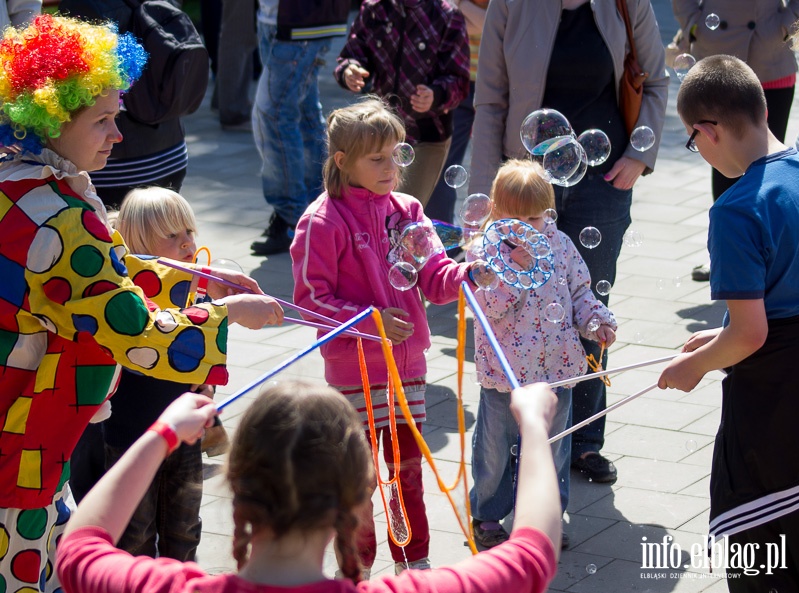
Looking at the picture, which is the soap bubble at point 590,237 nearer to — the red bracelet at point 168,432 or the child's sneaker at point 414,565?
the child's sneaker at point 414,565

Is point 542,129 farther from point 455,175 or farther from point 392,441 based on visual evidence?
point 392,441

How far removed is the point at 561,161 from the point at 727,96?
1.06 metres

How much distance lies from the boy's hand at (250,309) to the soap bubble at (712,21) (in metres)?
3.98

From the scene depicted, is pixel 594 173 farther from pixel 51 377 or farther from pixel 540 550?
pixel 540 550

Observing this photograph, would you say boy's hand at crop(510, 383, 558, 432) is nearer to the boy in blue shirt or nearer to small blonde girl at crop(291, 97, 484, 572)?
the boy in blue shirt

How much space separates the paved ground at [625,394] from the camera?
12.4ft

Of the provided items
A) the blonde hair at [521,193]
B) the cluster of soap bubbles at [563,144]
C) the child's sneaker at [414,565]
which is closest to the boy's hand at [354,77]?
the cluster of soap bubbles at [563,144]

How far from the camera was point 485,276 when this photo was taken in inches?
136

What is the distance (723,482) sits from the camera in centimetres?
299

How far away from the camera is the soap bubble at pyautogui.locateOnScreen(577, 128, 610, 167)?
13.5 ft

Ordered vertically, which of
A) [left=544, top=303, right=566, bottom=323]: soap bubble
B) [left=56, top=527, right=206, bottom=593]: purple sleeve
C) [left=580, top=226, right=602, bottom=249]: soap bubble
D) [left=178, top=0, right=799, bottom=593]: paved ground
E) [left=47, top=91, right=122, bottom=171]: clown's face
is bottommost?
[left=178, top=0, right=799, bottom=593]: paved ground

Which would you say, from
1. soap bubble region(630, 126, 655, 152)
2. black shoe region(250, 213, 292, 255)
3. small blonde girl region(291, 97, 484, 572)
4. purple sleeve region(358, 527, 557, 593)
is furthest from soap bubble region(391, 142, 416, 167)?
black shoe region(250, 213, 292, 255)

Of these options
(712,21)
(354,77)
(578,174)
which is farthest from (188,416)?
Result: (712,21)

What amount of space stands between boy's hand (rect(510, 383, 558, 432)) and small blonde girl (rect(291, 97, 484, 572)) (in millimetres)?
1664
